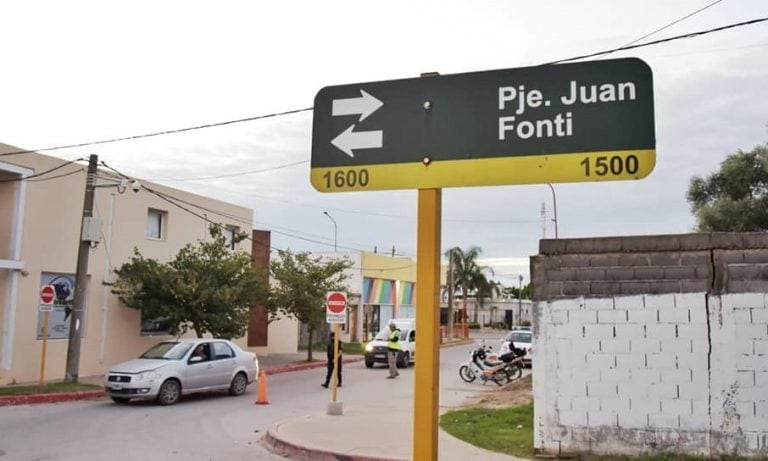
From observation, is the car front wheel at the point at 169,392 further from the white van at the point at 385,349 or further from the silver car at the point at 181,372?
the white van at the point at 385,349

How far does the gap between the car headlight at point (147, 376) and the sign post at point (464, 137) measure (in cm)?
1308

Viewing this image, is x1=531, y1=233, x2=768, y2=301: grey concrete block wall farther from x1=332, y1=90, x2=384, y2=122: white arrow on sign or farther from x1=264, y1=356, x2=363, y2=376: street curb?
x1=264, y1=356, x2=363, y2=376: street curb

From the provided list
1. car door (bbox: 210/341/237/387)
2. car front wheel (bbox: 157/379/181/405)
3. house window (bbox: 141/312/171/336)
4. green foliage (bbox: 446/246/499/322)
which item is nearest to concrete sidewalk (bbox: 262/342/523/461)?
car front wheel (bbox: 157/379/181/405)

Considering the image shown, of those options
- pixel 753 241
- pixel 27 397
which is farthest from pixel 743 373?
pixel 27 397

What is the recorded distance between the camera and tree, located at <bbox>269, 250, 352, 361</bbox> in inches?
1143

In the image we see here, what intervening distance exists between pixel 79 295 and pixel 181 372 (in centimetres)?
445

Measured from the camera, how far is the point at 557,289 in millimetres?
9883

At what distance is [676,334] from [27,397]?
48.1ft

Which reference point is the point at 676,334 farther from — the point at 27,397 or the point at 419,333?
Result: the point at 27,397

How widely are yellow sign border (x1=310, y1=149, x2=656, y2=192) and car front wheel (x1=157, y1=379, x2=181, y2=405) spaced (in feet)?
43.8

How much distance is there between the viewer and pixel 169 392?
54.5 ft

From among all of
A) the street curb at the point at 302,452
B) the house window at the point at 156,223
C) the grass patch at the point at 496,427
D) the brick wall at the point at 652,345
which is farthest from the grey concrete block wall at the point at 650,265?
the house window at the point at 156,223

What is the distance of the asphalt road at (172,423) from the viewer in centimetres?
1046

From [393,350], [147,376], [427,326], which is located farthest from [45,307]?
[427,326]
